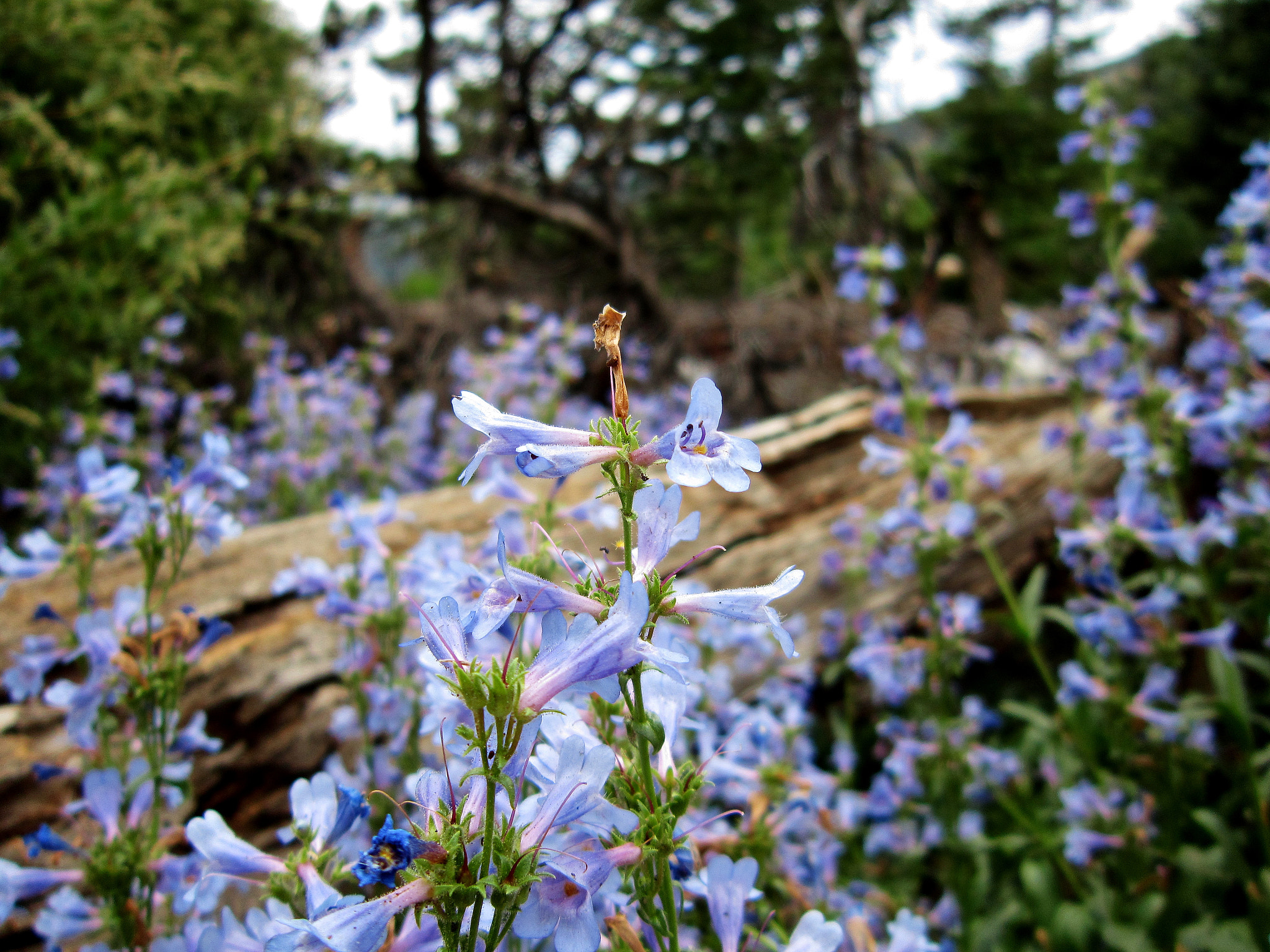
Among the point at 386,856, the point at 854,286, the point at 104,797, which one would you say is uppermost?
the point at 854,286

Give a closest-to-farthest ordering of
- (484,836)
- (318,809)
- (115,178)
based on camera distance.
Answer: (484,836) → (318,809) → (115,178)

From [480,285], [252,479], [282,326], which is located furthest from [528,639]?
[480,285]

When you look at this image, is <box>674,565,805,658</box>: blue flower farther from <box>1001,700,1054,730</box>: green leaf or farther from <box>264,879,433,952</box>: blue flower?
<box>1001,700,1054,730</box>: green leaf

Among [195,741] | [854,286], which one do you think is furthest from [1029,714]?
[195,741]

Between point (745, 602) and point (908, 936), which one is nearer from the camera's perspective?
point (745, 602)

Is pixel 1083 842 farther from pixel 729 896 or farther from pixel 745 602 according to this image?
pixel 745 602

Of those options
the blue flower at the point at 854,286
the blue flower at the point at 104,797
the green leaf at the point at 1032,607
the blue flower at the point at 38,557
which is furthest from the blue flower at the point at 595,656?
the blue flower at the point at 854,286
